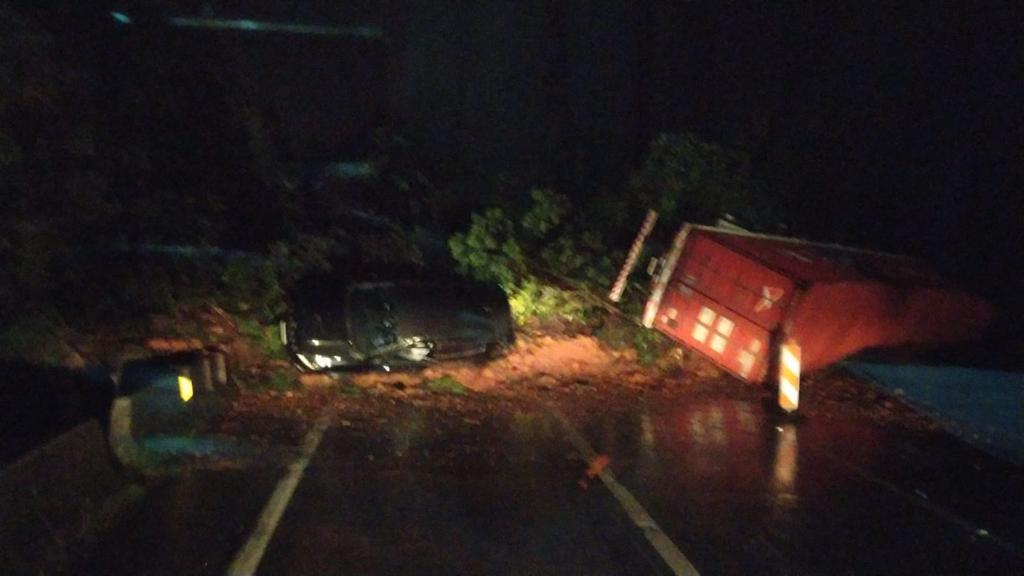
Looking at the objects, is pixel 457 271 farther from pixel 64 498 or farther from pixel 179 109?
pixel 64 498

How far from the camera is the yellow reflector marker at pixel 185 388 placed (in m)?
10.3

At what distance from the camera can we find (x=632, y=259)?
16.0 metres

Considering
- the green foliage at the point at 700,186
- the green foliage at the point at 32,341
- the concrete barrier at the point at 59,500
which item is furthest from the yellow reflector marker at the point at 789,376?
the green foliage at the point at 32,341

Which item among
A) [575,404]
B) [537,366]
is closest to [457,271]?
[537,366]

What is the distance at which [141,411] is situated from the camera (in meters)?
9.50

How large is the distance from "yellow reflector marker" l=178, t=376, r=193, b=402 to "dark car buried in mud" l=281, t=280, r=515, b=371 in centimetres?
304

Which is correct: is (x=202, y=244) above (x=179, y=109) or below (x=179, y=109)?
below

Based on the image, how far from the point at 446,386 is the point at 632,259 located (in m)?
4.18

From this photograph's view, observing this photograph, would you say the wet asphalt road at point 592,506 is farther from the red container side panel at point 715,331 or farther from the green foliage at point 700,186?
the green foliage at point 700,186

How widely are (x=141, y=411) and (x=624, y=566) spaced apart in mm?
5365

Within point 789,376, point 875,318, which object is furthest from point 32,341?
point 875,318

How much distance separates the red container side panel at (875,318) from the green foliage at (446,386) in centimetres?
449

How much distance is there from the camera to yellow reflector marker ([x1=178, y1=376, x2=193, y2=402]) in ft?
33.8

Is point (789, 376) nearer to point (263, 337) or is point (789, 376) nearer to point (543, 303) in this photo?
point (543, 303)
